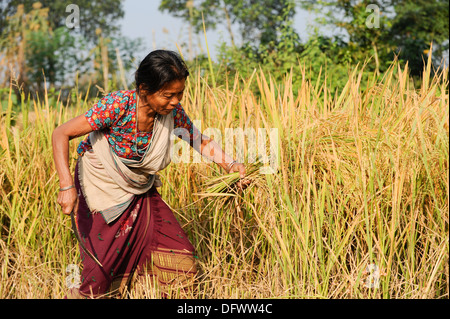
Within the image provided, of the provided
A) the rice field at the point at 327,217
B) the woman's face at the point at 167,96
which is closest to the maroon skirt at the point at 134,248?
the rice field at the point at 327,217

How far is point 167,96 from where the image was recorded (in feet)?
6.84

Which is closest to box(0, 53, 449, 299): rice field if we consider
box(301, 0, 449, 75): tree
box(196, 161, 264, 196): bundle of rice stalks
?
box(196, 161, 264, 196): bundle of rice stalks

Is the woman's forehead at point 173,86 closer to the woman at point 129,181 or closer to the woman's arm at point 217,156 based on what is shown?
the woman at point 129,181

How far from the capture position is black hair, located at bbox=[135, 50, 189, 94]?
204 cm

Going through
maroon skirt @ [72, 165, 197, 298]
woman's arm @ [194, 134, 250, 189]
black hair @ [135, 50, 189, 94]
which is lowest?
maroon skirt @ [72, 165, 197, 298]

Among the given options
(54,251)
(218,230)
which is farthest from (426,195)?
(54,251)

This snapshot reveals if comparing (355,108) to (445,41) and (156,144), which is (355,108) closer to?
(156,144)

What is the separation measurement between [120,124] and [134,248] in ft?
1.92

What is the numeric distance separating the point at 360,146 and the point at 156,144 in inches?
33.8

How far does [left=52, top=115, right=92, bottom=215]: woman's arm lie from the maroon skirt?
25cm

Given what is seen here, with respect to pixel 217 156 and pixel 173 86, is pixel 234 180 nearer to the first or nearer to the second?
pixel 217 156

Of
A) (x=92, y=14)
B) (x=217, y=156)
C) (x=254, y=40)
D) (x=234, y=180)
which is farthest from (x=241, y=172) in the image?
(x=92, y=14)

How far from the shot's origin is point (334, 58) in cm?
613

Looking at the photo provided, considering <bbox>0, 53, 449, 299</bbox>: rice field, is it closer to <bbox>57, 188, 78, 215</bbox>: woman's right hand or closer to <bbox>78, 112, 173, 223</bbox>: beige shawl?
<bbox>78, 112, 173, 223</bbox>: beige shawl
